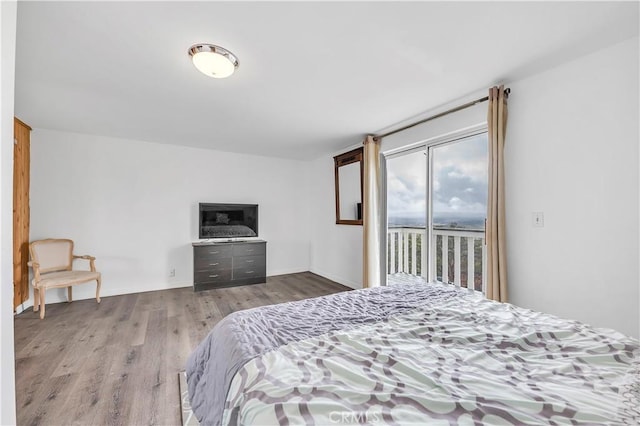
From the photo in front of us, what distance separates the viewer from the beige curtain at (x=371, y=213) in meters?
3.68

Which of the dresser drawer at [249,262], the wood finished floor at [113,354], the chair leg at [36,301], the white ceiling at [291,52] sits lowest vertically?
the wood finished floor at [113,354]

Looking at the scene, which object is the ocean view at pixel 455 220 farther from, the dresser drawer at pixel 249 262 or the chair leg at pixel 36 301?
the chair leg at pixel 36 301

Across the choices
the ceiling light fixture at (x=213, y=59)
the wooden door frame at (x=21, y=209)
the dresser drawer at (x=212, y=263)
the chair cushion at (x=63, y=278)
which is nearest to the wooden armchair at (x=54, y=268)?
the chair cushion at (x=63, y=278)

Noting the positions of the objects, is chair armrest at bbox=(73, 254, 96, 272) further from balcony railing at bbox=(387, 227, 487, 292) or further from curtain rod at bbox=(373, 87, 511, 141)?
balcony railing at bbox=(387, 227, 487, 292)

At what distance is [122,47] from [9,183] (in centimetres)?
118

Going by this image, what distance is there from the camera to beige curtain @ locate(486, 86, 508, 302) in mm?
2248

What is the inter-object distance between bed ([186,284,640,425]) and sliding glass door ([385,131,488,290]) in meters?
1.69

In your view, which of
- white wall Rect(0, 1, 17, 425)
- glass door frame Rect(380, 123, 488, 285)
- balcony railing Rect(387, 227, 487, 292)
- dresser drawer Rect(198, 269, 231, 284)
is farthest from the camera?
dresser drawer Rect(198, 269, 231, 284)

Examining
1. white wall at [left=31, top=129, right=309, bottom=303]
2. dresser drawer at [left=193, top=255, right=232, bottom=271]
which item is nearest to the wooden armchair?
white wall at [left=31, top=129, right=309, bottom=303]

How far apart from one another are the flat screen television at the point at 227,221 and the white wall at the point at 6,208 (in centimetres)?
342

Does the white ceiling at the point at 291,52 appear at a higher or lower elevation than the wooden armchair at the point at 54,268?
higher

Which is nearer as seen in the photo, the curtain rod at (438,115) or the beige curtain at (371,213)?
the curtain rod at (438,115)

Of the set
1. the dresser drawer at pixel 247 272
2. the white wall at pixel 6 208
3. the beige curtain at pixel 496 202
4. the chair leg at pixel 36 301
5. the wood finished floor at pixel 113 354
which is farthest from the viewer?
the dresser drawer at pixel 247 272

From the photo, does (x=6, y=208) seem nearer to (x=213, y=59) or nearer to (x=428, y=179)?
(x=213, y=59)
